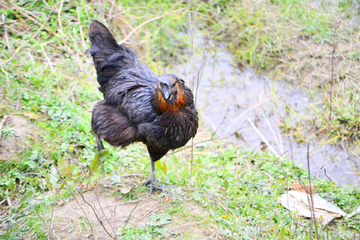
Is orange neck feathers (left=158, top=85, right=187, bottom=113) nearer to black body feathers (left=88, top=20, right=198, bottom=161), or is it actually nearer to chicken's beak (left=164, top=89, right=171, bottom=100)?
black body feathers (left=88, top=20, right=198, bottom=161)

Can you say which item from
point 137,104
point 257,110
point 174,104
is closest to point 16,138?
point 137,104

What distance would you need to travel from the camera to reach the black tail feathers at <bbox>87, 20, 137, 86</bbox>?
12.6 ft

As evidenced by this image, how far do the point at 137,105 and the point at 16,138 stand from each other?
180cm

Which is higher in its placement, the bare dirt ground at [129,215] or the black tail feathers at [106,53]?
the black tail feathers at [106,53]

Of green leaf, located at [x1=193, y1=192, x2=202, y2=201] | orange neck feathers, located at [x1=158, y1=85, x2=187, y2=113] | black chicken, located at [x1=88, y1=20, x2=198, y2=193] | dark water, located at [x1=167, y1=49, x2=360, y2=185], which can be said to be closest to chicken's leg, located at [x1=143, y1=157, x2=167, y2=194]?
black chicken, located at [x1=88, y1=20, x2=198, y2=193]

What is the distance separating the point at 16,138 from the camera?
161 inches

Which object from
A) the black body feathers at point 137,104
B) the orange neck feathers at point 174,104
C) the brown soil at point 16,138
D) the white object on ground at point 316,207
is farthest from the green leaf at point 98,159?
the white object on ground at point 316,207

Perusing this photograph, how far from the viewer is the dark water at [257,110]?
4.87 m

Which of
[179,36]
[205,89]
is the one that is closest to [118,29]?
[179,36]

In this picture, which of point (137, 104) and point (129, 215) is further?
point (137, 104)

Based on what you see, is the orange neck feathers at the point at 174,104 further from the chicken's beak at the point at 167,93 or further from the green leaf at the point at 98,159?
the green leaf at the point at 98,159

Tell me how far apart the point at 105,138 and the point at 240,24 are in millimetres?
4677

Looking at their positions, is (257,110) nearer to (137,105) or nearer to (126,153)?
(126,153)

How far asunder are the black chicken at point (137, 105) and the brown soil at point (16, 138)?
93 centimetres
